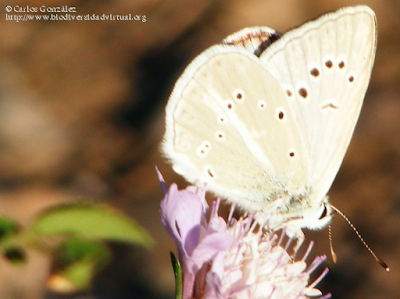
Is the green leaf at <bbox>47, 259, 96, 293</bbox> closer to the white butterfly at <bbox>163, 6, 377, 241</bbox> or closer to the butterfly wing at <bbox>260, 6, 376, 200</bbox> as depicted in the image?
the white butterfly at <bbox>163, 6, 377, 241</bbox>

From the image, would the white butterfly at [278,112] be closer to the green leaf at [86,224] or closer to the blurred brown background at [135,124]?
the green leaf at [86,224]

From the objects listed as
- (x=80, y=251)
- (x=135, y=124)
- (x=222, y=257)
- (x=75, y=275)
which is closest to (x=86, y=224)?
(x=80, y=251)

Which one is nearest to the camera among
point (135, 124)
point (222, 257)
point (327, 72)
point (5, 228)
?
point (222, 257)

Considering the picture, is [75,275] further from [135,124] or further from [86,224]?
[135,124]

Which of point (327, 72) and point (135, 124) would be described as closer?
point (327, 72)

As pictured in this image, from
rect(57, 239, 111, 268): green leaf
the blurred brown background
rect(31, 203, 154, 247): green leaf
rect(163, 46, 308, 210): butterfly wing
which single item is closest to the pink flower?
rect(163, 46, 308, 210): butterfly wing

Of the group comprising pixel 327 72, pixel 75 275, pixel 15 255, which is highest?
pixel 327 72

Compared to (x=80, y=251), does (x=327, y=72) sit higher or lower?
higher

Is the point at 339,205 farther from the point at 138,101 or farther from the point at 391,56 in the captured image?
the point at 138,101
